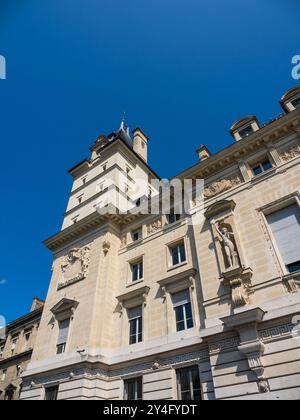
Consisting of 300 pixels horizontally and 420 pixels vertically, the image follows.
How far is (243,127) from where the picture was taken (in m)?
20.4

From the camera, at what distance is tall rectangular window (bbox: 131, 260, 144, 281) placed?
65.3 ft

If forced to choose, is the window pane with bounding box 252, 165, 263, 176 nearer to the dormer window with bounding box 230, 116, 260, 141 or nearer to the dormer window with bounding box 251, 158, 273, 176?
the dormer window with bounding box 251, 158, 273, 176

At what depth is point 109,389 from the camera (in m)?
16.1

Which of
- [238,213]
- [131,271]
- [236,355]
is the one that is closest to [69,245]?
[131,271]

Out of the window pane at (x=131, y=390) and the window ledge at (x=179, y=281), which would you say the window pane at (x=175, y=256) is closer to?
the window ledge at (x=179, y=281)

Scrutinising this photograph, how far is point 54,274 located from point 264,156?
17.9 meters

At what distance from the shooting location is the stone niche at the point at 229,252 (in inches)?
530

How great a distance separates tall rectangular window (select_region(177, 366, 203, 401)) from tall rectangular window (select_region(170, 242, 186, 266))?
19.6 feet

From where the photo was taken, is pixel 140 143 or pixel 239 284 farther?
pixel 140 143

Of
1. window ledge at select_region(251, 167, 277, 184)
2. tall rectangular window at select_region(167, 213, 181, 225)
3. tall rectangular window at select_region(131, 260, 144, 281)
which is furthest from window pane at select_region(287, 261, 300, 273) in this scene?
tall rectangular window at select_region(131, 260, 144, 281)


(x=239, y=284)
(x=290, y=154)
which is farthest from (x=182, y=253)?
(x=290, y=154)

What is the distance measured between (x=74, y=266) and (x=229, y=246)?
41.6 ft

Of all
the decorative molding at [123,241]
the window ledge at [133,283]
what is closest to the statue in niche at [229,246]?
the window ledge at [133,283]

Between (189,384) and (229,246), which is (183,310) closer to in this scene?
(189,384)
